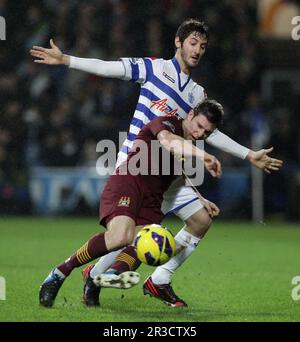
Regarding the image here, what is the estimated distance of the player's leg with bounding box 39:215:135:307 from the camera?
7.43 metres

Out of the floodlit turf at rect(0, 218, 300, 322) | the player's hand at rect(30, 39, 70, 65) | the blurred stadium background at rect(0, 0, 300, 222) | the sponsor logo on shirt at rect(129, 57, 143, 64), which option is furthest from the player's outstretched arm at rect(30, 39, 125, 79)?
the blurred stadium background at rect(0, 0, 300, 222)

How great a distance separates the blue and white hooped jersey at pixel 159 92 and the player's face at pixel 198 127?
0.52 meters

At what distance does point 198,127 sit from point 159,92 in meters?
0.75

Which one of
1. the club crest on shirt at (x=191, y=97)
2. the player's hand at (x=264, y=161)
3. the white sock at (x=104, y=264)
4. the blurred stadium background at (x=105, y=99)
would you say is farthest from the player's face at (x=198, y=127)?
the blurred stadium background at (x=105, y=99)

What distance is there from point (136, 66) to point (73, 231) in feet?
22.8

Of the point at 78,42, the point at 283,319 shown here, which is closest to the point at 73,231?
the point at 78,42

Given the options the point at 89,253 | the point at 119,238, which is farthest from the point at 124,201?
the point at 89,253

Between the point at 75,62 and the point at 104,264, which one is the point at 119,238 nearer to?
the point at 104,264

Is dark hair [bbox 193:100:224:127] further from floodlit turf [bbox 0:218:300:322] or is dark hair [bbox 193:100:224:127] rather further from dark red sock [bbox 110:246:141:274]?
floodlit turf [bbox 0:218:300:322]

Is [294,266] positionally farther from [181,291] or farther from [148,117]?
[148,117]

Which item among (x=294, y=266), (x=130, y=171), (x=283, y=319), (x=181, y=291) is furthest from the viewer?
(x=294, y=266)

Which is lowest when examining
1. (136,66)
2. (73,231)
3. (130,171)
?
(73,231)

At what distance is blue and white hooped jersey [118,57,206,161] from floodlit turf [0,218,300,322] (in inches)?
53.7
